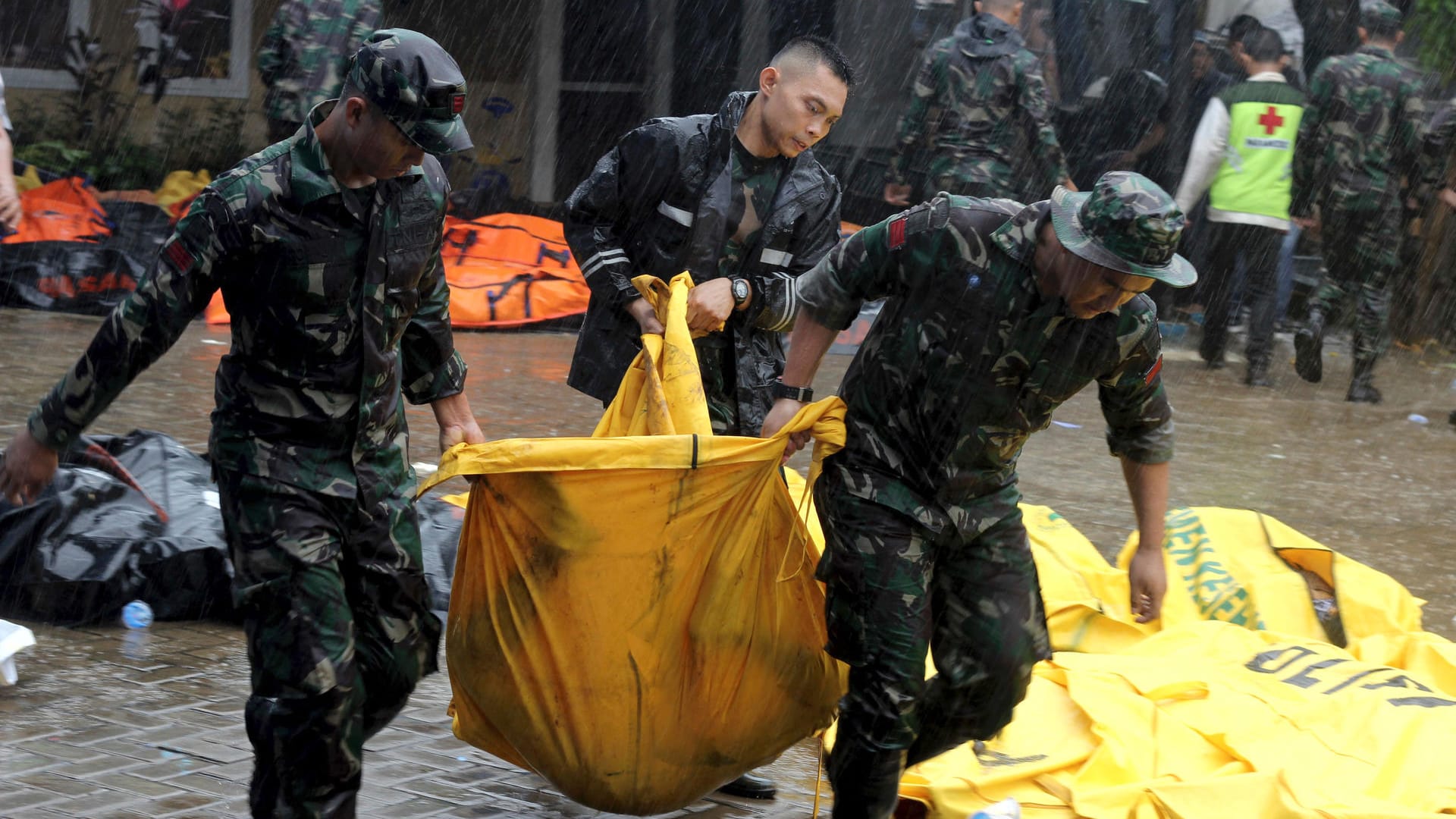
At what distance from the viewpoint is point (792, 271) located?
4.42 meters

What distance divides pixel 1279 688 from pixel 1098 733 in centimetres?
66

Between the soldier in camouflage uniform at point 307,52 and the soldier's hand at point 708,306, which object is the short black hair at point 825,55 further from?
the soldier in camouflage uniform at point 307,52

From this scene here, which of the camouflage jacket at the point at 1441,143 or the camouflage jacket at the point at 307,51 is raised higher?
the camouflage jacket at the point at 1441,143

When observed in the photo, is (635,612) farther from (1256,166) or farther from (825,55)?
(1256,166)

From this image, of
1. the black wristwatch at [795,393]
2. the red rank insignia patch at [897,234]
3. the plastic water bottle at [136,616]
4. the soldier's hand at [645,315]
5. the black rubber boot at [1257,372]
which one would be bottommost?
the plastic water bottle at [136,616]

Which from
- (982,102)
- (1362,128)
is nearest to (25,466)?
(982,102)

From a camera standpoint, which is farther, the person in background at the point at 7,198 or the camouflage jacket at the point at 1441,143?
the camouflage jacket at the point at 1441,143

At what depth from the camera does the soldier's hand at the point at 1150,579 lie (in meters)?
3.70

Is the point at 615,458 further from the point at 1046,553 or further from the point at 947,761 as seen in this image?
the point at 1046,553

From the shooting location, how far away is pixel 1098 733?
13.2 ft

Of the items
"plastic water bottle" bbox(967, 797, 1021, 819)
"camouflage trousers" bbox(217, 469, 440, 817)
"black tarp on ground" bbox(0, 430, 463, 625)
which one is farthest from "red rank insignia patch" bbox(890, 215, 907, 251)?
"black tarp on ground" bbox(0, 430, 463, 625)

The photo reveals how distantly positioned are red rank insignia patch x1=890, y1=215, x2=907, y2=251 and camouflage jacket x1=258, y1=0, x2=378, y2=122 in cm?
389

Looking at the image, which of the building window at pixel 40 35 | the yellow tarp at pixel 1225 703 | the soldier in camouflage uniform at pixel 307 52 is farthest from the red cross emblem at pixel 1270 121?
the building window at pixel 40 35

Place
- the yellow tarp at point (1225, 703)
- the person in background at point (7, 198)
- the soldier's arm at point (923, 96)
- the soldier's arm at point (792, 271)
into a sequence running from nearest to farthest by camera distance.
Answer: the yellow tarp at point (1225, 703)
the soldier's arm at point (792, 271)
the person in background at point (7, 198)
the soldier's arm at point (923, 96)
